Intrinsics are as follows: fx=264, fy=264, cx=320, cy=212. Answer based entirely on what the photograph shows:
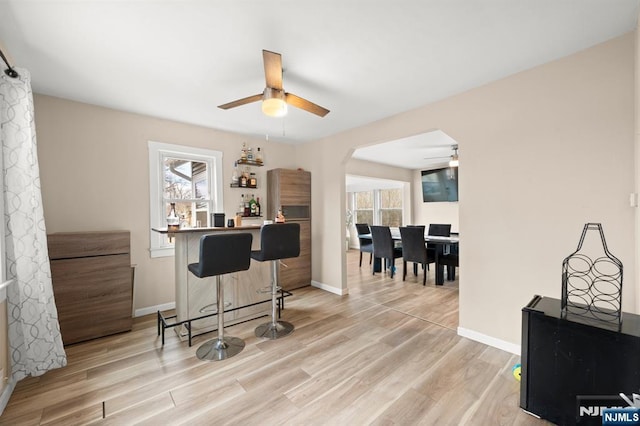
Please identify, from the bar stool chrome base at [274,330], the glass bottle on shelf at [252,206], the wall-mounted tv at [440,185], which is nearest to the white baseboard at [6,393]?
the bar stool chrome base at [274,330]

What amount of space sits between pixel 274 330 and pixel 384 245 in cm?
282

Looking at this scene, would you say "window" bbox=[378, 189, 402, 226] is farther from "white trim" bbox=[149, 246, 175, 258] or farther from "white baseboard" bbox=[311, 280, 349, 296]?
"white trim" bbox=[149, 246, 175, 258]

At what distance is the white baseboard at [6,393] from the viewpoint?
1721 mm

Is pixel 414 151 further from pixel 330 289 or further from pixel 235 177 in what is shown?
pixel 235 177

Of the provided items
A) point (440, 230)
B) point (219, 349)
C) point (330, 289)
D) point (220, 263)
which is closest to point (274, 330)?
point (219, 349)

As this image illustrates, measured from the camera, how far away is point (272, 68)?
186cm

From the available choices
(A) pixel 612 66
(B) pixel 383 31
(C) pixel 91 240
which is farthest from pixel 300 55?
(C) pixel 91 240

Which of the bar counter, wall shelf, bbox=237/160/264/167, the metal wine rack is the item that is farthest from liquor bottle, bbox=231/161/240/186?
the metal wine rack

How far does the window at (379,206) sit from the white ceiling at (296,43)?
17.9ft

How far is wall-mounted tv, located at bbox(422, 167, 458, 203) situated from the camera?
21.5 feet

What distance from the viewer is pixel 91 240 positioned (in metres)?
2.65

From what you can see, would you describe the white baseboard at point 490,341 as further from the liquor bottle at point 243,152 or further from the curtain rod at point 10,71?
the curtain rod at point 10,71

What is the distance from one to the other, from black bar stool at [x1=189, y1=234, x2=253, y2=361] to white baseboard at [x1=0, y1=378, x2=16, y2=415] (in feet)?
3.83

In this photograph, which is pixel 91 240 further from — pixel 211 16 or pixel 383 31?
pixel 383 31
